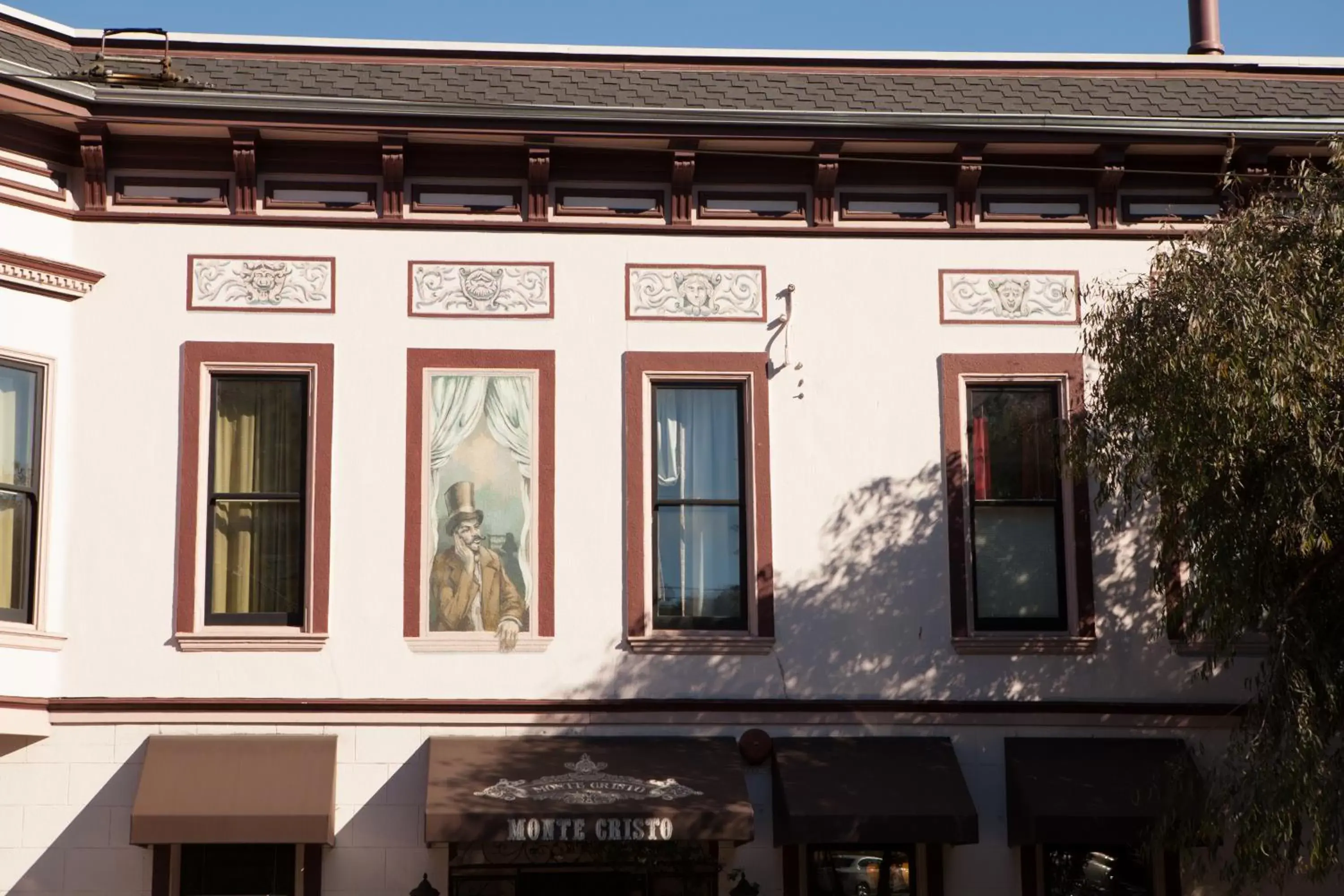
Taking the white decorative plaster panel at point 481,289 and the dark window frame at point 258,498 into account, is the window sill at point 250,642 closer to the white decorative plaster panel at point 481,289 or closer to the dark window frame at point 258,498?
the dark window frame at point 258,498

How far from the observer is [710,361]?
533 inches

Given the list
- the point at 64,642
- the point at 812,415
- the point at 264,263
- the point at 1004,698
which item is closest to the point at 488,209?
the point at 264,263

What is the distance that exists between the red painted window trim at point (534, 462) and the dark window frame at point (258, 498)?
0.75m

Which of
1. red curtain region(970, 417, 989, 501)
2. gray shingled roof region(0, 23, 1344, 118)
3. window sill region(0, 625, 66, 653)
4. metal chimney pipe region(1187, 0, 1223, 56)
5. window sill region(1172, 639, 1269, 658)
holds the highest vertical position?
metal chimney pipe region(1187, 0, 1223, 56)

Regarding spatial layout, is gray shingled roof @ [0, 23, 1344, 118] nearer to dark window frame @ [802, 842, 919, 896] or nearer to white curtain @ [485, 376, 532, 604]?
white curtain @ [485, 376, 532, 604]

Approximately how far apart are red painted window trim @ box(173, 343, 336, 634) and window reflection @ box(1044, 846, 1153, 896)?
19.1 feet

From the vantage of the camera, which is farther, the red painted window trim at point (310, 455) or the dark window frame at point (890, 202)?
the dark window frame at point (890, 202)

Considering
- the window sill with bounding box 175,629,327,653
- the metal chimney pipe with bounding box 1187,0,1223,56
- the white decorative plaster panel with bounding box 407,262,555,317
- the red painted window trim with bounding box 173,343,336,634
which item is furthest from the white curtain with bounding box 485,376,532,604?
the metal chimney pipe with bounding box 1187,0,1223,56

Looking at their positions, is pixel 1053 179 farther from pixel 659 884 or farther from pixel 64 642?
pixel 64 642

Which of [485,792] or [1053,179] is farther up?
[1053,179]

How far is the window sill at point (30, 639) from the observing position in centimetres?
1228

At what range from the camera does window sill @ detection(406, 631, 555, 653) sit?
42.2ft

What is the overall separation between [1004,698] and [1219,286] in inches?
149

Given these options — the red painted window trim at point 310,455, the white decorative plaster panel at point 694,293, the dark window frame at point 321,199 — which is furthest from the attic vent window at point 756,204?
the red painted window trim at point 310,455
